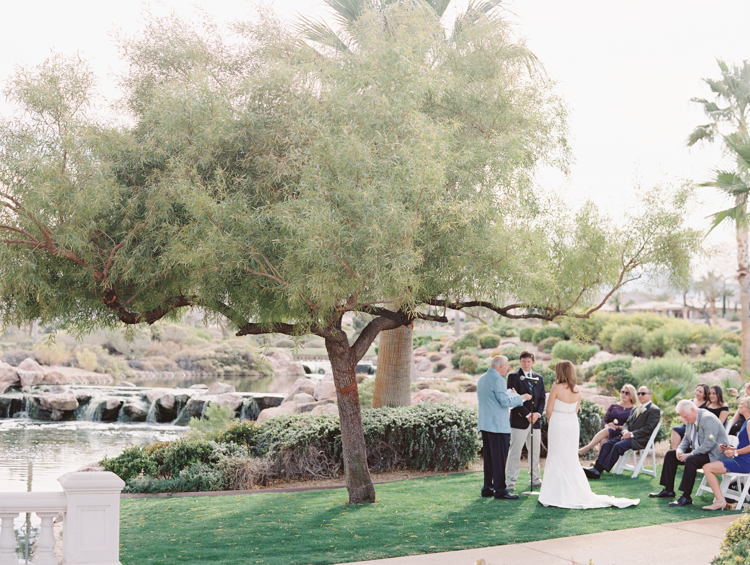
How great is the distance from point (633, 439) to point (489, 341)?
1150 inches

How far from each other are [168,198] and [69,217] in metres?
0.95

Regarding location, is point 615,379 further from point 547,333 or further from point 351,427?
point 547,333

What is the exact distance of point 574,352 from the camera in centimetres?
3006

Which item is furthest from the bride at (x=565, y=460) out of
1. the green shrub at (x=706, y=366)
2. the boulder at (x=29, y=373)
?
the boulder at (x=29, y=373)

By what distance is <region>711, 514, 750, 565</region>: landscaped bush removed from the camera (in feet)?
15.1

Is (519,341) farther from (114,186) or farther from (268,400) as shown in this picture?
(114,186)

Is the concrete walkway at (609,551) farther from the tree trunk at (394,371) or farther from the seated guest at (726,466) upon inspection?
the tree trunk at (394,371)

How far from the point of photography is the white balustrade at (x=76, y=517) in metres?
5.04

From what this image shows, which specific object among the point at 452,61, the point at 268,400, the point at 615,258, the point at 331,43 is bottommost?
the point at 268,400

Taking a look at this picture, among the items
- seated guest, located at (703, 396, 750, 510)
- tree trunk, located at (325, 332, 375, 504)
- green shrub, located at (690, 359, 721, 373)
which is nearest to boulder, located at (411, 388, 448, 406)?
tree trunk, located at (325, 332, 375, 504)

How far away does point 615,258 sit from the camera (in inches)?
344

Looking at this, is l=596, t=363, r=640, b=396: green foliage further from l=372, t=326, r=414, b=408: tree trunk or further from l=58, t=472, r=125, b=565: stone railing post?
l=58, t=472, r=125, b=565: stone railing post

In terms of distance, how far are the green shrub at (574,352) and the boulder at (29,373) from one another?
22.1m

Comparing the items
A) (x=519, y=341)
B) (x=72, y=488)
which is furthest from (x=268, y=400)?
(x=519, y=341)
